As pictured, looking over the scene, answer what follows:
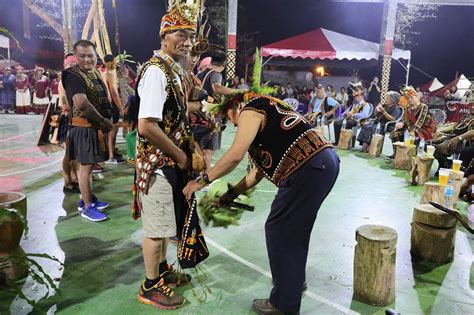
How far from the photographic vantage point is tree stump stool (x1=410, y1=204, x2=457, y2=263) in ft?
12.2

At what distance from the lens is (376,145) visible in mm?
9172

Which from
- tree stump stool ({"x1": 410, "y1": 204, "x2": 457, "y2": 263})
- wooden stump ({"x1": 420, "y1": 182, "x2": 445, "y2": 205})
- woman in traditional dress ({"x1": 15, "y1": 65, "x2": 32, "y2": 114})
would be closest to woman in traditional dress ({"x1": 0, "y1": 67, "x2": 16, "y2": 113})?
woman in traditional dress ({"x1": 15, "y1": 65, "x2": 32, "y2": 114})

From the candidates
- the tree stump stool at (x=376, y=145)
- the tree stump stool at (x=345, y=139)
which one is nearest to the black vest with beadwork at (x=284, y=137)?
the tree stump stool at (x=376, y=145)

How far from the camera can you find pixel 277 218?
257cm

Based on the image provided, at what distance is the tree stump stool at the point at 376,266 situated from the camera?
299cm

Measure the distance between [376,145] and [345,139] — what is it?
1132mm

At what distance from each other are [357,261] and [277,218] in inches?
38.6

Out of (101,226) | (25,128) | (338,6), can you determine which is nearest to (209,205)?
(101,226)

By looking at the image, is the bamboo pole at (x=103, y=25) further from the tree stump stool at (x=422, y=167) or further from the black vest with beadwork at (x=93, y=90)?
the tree stump stool at (x=422, y=167)

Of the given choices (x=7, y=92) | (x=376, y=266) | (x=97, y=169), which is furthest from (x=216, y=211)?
(x=7, y=92)

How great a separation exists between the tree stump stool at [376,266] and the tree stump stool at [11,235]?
2600 millimetres

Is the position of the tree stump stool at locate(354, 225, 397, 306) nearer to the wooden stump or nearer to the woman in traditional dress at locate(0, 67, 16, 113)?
the wooden stump

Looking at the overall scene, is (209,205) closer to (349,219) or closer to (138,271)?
(138,271)

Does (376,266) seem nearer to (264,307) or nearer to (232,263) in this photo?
(264,307)
